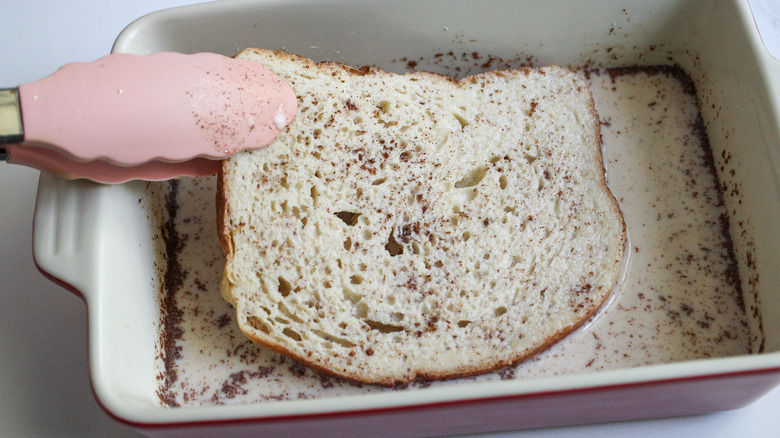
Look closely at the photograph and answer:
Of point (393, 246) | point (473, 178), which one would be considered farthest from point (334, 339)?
point (473, 178)

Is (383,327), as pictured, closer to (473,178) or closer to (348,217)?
(348,217)

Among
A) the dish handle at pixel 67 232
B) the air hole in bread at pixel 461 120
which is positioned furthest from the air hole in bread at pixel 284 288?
the air hole in bread at pixel 461 120

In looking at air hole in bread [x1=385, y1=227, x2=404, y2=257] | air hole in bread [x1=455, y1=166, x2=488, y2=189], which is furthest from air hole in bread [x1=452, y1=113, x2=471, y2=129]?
air hole in bread [x1=385, y1=227, x2=404, y2=257]

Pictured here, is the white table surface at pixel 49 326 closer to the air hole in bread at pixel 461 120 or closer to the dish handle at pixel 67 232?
the dish handle at pixel 67 232

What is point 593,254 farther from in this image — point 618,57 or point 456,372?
point 618,57

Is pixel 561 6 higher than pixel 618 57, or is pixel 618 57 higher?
pixel 561 6

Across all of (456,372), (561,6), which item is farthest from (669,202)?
(456,372)
